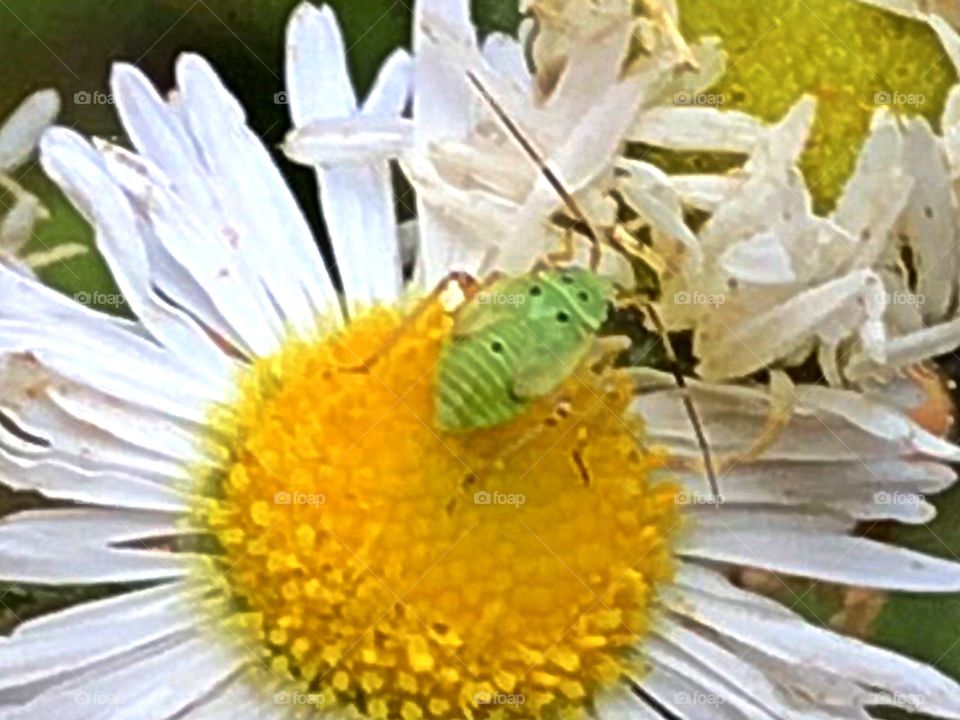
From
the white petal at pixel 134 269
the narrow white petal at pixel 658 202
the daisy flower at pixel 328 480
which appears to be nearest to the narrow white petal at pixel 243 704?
the daisy flower at pixel 328 480

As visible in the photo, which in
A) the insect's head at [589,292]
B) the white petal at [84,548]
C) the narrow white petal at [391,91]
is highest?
the narrow white petal at [391,91]

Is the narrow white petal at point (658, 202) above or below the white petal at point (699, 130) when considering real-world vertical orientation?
below

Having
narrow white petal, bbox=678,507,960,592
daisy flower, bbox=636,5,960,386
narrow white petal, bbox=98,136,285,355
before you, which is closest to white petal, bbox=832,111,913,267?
daisy flower, bbox=636,5,960,386

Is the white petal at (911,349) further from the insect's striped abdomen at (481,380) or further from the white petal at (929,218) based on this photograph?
the insect's striped abdomen at (481,380)

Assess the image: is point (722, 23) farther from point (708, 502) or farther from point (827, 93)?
point (708, 502)

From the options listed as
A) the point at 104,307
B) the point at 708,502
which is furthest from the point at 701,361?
the point at 104,307

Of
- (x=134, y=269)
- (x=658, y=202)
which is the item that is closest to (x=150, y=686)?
(x=134, y=269)

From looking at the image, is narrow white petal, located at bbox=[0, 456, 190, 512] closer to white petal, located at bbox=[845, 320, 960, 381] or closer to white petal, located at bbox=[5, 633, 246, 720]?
white petal, located at bbox=[5, 633, 246, 720]

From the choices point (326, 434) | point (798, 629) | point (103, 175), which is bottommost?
point (798, 629)
